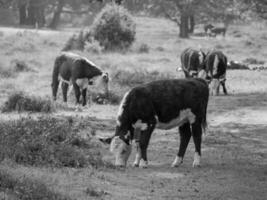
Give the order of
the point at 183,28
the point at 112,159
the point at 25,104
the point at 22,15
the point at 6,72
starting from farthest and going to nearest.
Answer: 1. the point at 22,15
2. the point at 183,28
3. the point at 6,72
4. the point at 25,104
5. the point at 112,159

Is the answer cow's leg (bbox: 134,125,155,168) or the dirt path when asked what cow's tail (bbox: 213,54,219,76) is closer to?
the dirt path

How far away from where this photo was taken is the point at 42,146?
1155cm

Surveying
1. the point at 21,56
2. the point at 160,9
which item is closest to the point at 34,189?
the point at 21,56

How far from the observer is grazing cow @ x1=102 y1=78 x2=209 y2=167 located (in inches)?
485

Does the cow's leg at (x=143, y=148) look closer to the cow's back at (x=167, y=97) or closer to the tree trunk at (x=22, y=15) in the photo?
the cow's back at (x=167, y=97)

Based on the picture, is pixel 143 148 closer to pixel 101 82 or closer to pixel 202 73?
pixel 101 82

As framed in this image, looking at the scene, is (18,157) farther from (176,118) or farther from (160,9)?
(160,9)

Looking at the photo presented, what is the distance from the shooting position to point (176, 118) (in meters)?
12.6

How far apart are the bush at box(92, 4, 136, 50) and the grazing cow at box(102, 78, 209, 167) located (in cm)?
2909

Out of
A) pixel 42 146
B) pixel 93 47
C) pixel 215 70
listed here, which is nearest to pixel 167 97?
pixel 42 146

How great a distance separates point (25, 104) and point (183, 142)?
23.6 ft

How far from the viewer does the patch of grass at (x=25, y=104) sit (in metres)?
19.0

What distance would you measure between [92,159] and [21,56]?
85.8ft

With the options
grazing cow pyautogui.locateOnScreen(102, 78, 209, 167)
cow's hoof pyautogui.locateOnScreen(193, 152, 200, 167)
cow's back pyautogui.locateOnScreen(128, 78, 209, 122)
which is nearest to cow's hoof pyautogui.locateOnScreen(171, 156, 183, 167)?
grazing cow pyautogui.locateOnScreen(102, 78, 209, 167)
